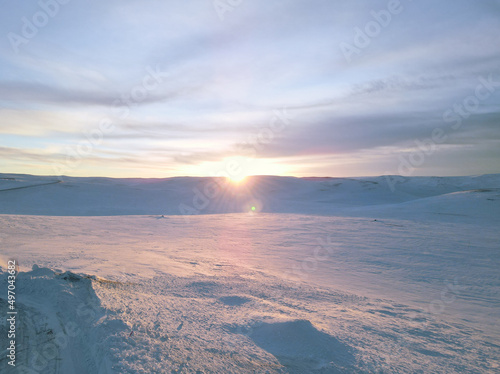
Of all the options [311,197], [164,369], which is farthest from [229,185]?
[164,369]

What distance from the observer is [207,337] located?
251 centimetres

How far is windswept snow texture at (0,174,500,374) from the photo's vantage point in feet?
7.47

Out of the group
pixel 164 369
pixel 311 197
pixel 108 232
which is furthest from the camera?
pixel 311 197

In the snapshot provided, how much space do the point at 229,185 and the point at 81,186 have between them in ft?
34.3

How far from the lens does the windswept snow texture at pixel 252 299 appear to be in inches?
89.6

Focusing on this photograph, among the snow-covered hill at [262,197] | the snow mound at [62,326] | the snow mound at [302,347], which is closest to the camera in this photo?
the snow mound at [62,326]

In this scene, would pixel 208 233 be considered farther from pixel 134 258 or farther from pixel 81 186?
pixel 81 186

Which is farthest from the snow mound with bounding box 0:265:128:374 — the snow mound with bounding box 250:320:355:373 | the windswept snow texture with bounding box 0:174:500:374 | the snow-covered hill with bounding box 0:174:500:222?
the snow-covered hill with bounding box 0:174:500:222

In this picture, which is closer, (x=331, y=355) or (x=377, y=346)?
(x=331, y=355)

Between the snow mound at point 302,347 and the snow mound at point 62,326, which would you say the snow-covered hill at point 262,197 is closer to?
the snow mound at point 302,347

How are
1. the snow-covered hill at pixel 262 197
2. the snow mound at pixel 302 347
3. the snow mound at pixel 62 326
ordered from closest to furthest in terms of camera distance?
the snow mound at pixel 62 326, the snow mound at pixel 302 347, the snow-covered hill at pixel 262 197

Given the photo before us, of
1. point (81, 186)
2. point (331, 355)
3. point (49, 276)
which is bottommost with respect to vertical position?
point (331, 355)

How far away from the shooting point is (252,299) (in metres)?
3.47

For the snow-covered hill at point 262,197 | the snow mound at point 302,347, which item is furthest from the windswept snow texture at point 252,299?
the snow-covered hill at point 262,197
